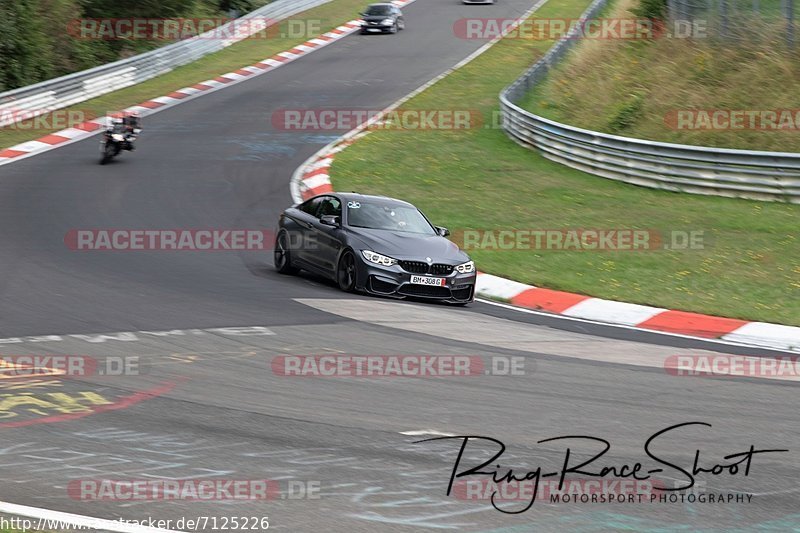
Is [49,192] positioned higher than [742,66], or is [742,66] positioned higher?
[742,66]

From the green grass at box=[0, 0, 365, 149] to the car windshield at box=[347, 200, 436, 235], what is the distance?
14.2m

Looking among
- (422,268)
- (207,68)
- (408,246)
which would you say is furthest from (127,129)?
(207,68)

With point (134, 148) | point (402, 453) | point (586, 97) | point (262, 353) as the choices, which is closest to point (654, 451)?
point (402, 453)

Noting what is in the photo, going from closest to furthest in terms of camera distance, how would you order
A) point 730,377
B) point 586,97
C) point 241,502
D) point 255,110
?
point 241,502 → point 730,377 → point 586,97 → point 255,110

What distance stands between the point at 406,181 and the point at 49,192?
23.3 feet

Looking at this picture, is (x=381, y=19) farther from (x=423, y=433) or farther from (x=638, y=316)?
(x=423, y=433)

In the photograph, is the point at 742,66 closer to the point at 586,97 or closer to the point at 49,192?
the point at 586,97

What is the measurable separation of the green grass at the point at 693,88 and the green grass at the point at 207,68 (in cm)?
1204

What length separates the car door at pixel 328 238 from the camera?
14852mm

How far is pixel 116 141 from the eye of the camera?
24.8 metres

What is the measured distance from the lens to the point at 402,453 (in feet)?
23.6

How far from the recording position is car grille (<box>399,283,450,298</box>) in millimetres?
14156

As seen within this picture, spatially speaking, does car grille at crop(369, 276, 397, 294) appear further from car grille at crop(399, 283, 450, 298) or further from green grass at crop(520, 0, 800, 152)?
green grass at crop(520, 0, 800, 152)

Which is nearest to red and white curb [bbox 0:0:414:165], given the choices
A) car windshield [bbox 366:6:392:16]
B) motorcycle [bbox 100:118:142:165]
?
car windshield [bbox 366:6:392:16]
